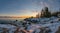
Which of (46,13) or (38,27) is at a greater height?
(46,13)

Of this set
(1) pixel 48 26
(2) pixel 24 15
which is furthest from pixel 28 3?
(1) pixel 48 26

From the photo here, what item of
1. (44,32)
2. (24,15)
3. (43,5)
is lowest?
(44,32)

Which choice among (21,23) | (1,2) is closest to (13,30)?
(21,23)

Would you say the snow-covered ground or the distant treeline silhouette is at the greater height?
the distant treeline silhouette

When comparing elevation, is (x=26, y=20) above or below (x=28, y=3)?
below

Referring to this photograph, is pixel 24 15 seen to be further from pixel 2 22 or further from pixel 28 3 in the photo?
pixel 2 22

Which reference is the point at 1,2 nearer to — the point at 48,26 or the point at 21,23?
the point at 21,23

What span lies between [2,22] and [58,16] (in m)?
0.82

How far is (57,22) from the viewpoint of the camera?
5.71 feet

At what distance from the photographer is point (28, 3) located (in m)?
1.76

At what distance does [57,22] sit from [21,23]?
522 millimetres

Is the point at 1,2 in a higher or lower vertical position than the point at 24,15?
higher

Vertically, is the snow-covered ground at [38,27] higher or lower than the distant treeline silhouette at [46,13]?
lower

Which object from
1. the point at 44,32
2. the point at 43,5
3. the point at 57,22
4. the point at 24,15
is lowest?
the point at 44,32
